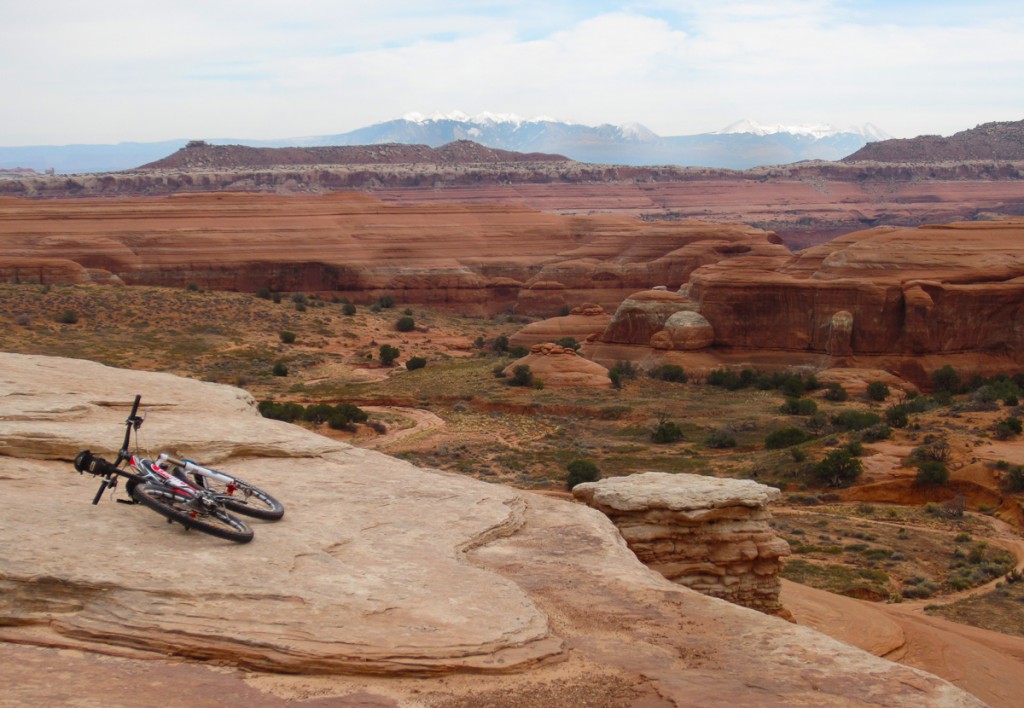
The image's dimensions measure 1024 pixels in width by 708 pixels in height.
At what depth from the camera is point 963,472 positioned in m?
26.0

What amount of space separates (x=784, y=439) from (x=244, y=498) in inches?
1019

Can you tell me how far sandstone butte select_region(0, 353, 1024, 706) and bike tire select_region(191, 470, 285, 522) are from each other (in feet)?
0.73

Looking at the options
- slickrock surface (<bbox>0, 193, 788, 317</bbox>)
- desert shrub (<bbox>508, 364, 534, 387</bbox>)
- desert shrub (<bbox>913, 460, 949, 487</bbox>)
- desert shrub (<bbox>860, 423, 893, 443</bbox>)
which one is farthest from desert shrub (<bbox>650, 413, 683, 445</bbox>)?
slickrock surface (<bbox>0, 193, 788, 317</bbox>)

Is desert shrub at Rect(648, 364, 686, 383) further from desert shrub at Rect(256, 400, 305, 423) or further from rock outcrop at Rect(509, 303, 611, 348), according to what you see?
desert shrub at Rect(256, 400, 305, 423)

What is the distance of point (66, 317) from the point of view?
161ft

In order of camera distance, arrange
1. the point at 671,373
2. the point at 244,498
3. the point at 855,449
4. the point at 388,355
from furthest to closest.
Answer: the point at 388,355 → the point at 671,373 → the point at 855,449 → the point at 244,498

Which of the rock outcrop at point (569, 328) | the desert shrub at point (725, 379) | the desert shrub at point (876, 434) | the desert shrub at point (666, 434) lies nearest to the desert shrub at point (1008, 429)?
the desert shrub at point (876, 434)

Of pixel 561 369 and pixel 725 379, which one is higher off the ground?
pixel 561 369

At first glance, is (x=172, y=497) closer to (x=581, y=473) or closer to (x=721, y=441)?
(x=581, y=473)

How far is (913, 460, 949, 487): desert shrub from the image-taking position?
25656mm

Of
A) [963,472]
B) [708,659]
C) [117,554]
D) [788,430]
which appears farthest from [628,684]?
[788,430]

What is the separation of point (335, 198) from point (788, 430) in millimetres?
50854

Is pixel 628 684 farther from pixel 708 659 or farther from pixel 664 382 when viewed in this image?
pixel 664 382

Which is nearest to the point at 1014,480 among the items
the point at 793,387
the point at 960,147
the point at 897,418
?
the point at 897,418
